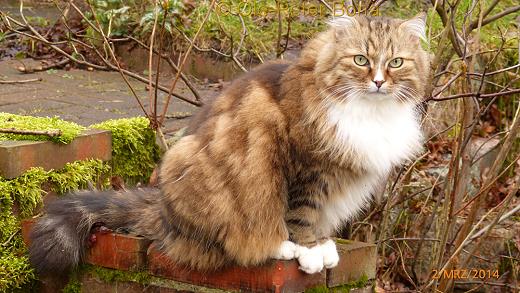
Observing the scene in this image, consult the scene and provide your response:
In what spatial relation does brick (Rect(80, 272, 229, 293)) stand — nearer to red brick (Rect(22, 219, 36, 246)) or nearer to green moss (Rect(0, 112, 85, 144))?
red brick (Rect(22, 219, 36, 246))

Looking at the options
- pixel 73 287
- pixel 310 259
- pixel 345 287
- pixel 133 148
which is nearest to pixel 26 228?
pixel 73 287

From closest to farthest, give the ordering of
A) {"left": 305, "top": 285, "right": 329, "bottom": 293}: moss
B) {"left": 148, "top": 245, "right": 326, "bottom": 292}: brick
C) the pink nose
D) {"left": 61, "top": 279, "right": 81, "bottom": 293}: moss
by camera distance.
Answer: the pink nose < {"left": 148, "top": 245, "right": 326, "bottom": 292}: brick < {"left": 305, "top": 285, "right": 329, "bottom": 293}: moss < {"left": 61, "top": 279, "right": 81, "bottom": 293}: moss

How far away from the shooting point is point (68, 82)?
247 inches

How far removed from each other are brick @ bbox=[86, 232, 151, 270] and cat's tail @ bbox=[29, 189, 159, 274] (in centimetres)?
5

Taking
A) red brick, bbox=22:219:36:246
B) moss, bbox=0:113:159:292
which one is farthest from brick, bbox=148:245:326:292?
red brick, bbox=22:219:36:246

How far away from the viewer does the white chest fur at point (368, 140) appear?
109 inches

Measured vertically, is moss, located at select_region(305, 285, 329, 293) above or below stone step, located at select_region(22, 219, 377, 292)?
below

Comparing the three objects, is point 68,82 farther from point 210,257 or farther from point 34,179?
point 210,257

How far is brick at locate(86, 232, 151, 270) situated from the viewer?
3027 mm

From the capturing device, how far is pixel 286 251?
9.25 feet

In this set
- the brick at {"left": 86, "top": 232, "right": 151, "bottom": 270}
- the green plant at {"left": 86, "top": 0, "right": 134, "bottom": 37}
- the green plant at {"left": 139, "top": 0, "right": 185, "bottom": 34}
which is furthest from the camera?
the green plant at {"left": 86, "top": 0, "right": 134, "bottom": 37}

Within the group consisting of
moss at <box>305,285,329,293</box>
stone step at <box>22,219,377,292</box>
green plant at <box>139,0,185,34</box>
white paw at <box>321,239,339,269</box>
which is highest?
green plant at <box>139,0,185,34</box>

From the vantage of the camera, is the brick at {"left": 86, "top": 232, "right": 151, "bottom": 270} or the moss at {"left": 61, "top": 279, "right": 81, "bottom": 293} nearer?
the brick at {"left": 86, "top": 232, "right": 151, "bottom": 270}

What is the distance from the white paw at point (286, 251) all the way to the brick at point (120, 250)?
55cm
